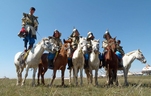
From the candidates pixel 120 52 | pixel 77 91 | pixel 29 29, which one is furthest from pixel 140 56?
pixel 77 91

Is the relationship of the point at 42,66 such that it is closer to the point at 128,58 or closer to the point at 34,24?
the point at 34,24

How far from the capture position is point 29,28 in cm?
1191

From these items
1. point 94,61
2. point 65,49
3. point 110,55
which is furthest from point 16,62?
point 110,55

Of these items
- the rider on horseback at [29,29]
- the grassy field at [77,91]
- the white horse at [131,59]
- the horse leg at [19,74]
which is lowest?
the grassy field at [77,91]

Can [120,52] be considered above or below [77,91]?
above

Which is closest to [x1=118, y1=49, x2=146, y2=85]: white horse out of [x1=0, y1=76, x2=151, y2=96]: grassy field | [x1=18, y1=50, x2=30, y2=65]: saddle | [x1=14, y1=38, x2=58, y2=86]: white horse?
→ [x1=0, y1=76, x2=151, y2=96]: grassy field

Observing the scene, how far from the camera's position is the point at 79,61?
10898mm

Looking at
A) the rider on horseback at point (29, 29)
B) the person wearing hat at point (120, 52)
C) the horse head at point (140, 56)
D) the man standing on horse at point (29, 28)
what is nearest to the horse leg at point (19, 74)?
the rider on horseback at point (29, 29)

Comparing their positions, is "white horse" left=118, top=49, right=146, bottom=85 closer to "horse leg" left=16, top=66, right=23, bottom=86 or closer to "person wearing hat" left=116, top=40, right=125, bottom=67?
"person wearing hat" left=116, top=40, right=125, bottom=67

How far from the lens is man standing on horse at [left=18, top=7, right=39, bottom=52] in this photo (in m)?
11.7

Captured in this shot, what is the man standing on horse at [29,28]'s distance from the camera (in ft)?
38.5

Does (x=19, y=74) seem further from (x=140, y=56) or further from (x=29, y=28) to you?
(x=140, y=56)

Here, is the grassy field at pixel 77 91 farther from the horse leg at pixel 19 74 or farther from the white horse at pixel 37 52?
the horse leg at pixel 19 74

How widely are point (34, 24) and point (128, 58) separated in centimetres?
788
